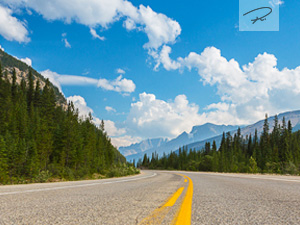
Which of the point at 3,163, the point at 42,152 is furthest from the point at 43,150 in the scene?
the point at 3,163

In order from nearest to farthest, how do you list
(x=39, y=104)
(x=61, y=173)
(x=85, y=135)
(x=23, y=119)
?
(x=61, y=173)
(x=23, y=119)
(x=85, y=135)
(x=39, y=104)

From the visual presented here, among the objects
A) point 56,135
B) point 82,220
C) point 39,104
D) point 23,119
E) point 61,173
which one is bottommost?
point 61,173

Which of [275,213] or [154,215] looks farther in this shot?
[275,213]

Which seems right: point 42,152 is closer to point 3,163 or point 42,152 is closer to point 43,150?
point 43,150

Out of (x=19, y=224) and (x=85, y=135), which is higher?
(x=85, y=135)

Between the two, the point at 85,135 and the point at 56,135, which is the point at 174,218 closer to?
the point at 56,135

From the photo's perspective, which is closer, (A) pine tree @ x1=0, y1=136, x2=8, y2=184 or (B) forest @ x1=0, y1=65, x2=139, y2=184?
(A) pine tree @ x1=0, y1=136, x2=8, y2=184

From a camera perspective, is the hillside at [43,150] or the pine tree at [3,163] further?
the hillside at [43,150]

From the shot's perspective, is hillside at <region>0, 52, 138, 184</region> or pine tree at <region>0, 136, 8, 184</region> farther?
hillside at <region>0, 52, 138, 184</region>

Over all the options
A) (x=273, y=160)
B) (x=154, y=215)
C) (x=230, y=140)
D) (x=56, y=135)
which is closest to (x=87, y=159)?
(x=56, y=135)

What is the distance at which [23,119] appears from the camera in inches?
1651

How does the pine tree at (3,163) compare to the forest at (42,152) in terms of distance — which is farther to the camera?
the forest at (42,152)

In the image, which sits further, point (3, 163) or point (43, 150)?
point (43, 150)

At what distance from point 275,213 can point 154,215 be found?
1601mm
